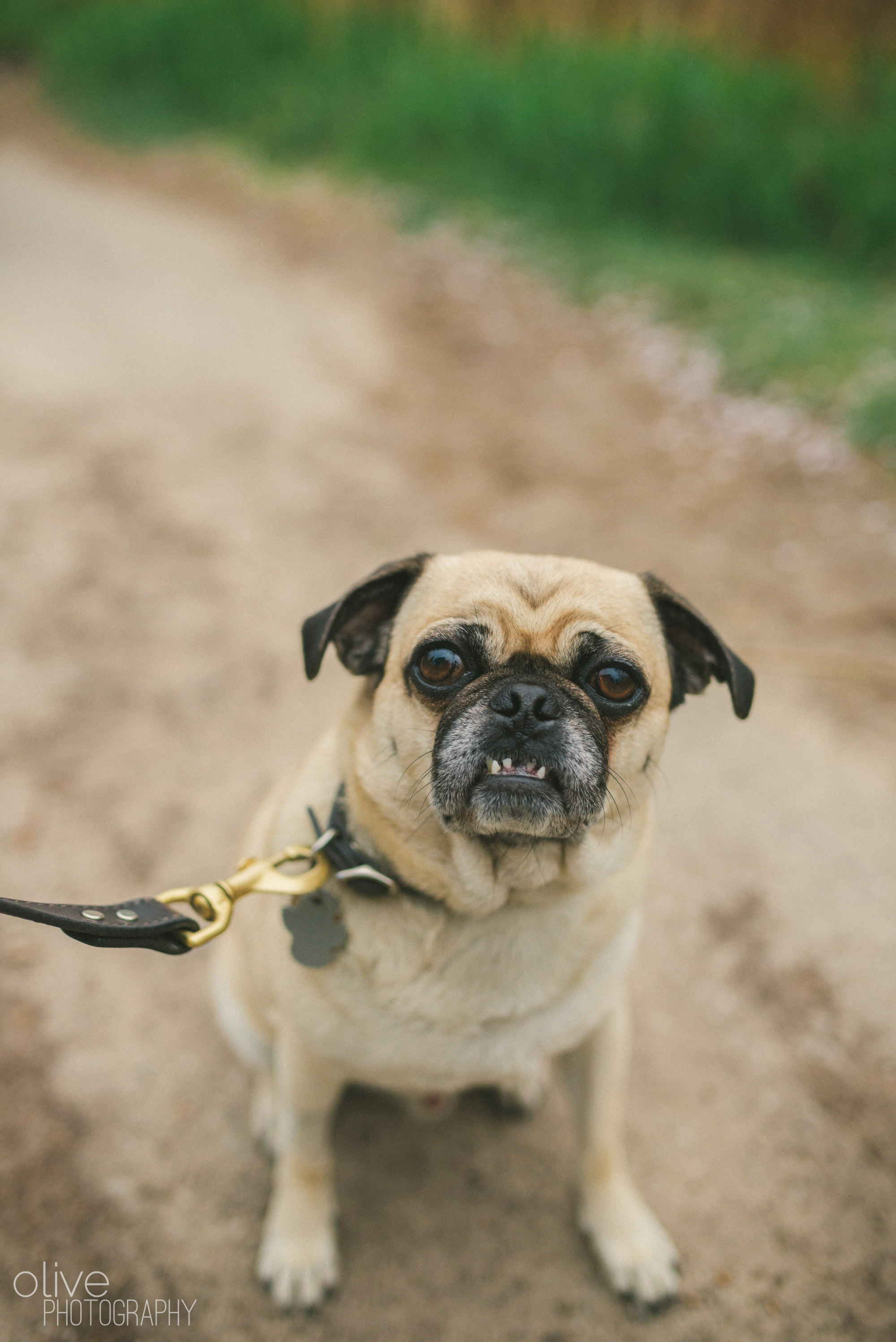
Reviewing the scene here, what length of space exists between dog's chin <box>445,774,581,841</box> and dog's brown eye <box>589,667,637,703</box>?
318 mm

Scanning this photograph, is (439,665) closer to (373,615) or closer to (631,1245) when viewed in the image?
(373,615)

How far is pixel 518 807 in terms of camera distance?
1.88 metres

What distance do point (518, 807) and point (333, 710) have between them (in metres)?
2.37

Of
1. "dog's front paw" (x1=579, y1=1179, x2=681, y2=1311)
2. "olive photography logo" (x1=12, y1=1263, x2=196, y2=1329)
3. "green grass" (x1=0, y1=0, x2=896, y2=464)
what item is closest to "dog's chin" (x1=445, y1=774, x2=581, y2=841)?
"dog's front paw" (x1=579, y1=1179, x2=681, y2=1311)

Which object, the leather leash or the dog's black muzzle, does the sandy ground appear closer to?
the leather leash

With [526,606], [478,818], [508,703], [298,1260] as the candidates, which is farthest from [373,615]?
[298,1260]

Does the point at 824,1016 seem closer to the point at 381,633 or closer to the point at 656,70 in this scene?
the point at 381,633

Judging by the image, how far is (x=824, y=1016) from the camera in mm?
2961

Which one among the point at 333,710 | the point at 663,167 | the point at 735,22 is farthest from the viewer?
the point at 735,22

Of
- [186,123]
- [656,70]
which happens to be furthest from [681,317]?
[186,123]

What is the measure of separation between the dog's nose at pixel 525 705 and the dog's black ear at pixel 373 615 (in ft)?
1.52

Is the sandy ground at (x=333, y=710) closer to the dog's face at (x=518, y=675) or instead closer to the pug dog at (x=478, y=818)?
the pug dog at (x=478, y=818)

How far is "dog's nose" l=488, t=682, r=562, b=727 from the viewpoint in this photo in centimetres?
189

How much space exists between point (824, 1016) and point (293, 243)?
977 cm
